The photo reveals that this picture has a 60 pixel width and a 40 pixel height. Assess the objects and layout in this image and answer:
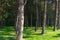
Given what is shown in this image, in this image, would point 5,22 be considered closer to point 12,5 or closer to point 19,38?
point 12,5

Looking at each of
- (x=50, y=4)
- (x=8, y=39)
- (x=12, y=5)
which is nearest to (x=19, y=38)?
(x=8, y=39)

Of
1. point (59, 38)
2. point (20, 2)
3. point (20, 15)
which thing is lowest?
point (59, 38)

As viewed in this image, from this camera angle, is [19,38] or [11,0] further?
[11,0]

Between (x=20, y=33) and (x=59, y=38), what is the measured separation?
491 cm

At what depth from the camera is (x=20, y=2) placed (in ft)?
56.8

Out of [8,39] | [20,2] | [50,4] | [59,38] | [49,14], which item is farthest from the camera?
[49,14]

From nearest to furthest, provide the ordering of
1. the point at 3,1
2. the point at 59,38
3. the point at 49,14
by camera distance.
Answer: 1. the point at 59,38
2. the point at 3,1
3. the point at 49,14

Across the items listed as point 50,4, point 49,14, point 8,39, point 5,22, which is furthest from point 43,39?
point 5,22

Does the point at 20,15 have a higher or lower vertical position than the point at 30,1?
lower

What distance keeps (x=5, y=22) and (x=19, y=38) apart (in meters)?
33.1

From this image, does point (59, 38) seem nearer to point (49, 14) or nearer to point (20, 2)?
point (20, 2)

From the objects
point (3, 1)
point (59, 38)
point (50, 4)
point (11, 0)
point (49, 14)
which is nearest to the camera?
point (59, 38)

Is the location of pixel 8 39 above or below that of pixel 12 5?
below

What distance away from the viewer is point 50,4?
43812mm
